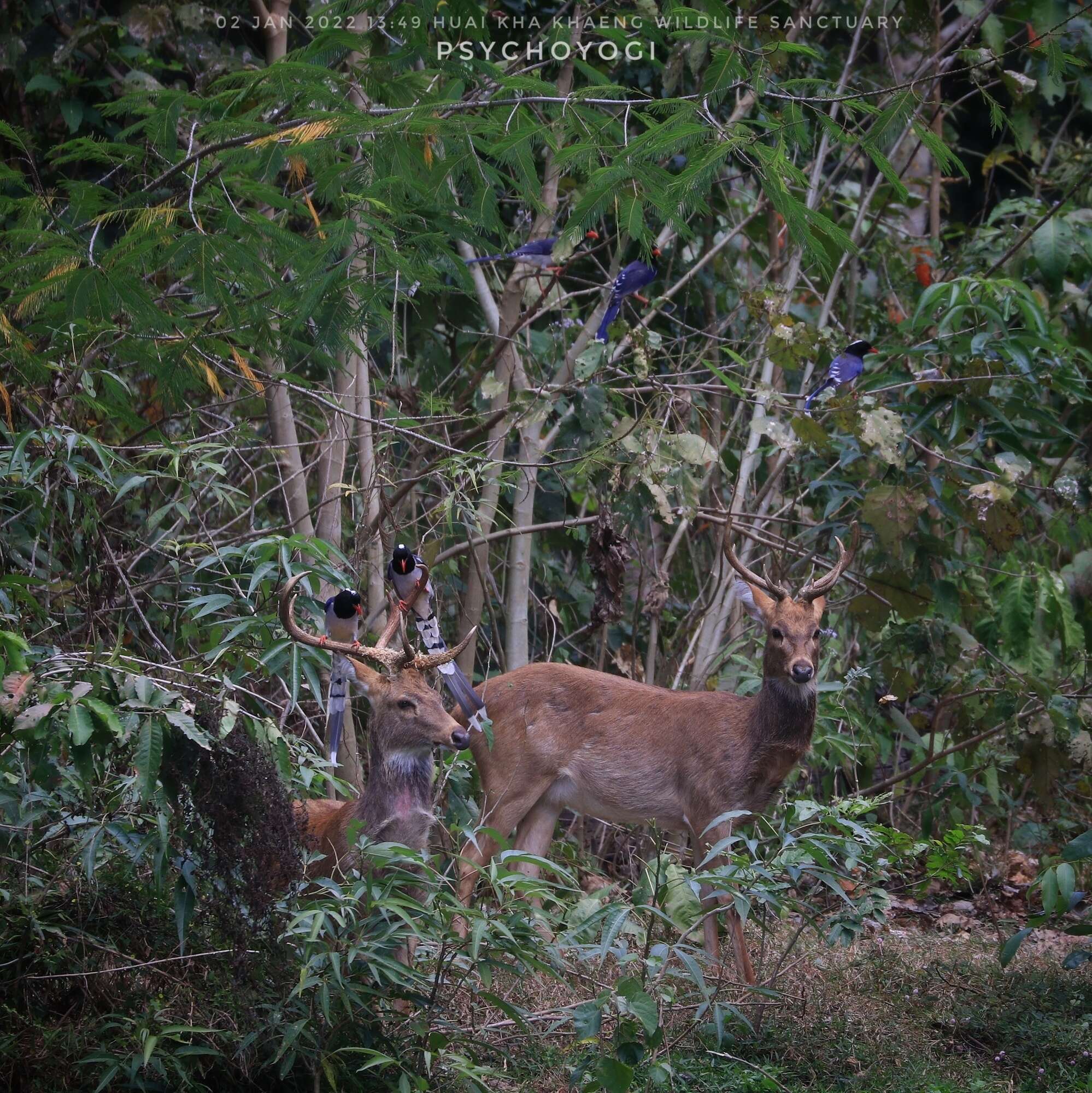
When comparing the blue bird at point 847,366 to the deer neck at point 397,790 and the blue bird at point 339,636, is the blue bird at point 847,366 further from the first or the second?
the deer neck at point 397,790

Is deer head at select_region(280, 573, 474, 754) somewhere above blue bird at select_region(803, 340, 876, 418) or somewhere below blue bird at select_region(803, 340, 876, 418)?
below

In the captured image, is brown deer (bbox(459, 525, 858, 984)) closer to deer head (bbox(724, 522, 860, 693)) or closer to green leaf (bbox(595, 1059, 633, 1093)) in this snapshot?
deer head (bbox(724, 522, 860, 693))

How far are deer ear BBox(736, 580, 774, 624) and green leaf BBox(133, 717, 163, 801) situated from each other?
3.35m

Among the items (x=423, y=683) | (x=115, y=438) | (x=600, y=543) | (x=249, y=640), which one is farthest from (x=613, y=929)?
(x=115, y=438)

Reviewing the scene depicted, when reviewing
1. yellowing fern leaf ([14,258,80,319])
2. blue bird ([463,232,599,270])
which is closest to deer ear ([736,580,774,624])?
blue bird ([463,232,599,270])

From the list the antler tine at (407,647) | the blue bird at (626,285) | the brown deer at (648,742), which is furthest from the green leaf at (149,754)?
the blue bird at (626,285)

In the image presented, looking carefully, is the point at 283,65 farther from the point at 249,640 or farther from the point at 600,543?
the point at 600,543

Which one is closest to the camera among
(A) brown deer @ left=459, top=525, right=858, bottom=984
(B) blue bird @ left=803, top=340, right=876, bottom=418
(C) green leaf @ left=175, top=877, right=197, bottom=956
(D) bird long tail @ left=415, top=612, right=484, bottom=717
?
(C) green leaf @ left=175, top=877, right=197, bottom=956

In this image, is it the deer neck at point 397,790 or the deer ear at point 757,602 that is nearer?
the deer neck at point 397,790

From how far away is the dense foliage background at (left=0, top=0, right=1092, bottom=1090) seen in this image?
4.41 meters

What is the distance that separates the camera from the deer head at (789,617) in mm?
6473

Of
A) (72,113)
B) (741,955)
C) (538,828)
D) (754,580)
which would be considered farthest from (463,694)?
(72,113)

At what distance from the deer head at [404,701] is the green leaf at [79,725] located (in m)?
1.32

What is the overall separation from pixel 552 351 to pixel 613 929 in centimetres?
493
